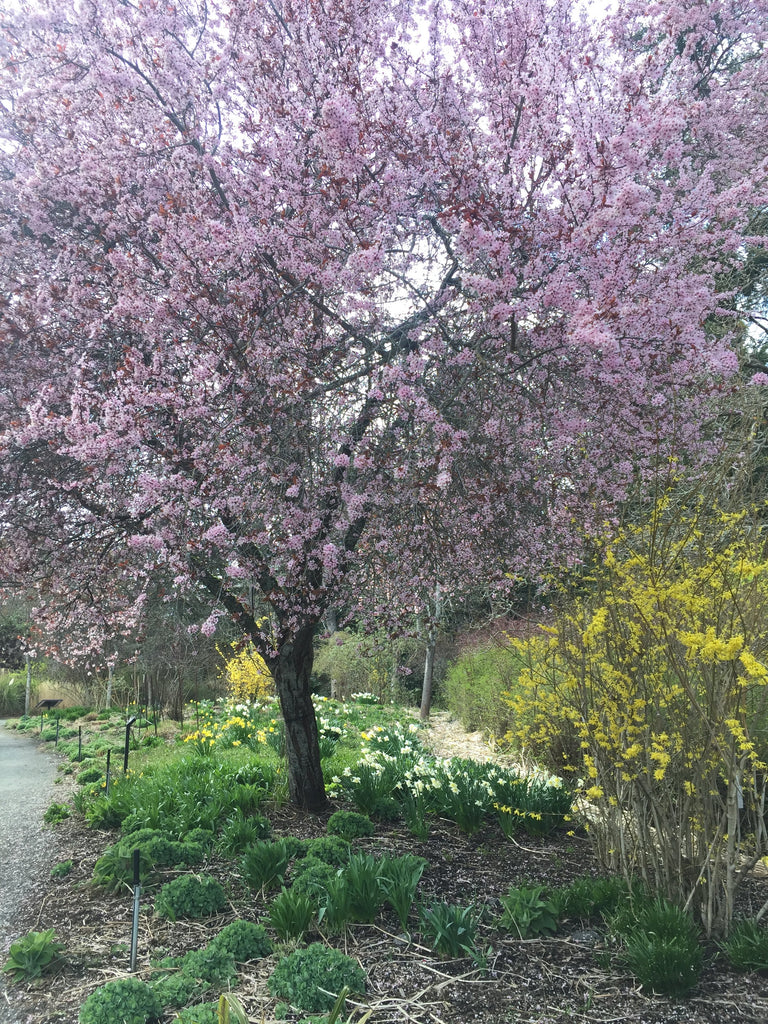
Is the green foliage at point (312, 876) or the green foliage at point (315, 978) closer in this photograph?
the green foliage at point (315, 978)

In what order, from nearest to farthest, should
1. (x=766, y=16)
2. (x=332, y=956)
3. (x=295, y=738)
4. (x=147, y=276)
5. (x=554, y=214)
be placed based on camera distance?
1. (x=332, y=956)
2. (x=554, y=214)
3. (x=147, y=276)
4. (x=766, y=16)
5. (x=295, y=738)

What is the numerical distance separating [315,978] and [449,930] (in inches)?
27.9

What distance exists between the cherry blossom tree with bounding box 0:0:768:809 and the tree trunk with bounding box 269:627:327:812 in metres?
0.89

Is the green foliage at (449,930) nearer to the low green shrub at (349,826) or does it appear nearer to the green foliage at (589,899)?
the green foliage at (589,899)

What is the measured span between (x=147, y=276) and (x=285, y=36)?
1741 mm

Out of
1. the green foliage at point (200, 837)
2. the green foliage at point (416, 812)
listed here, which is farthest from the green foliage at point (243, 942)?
the green foliage at point (416, 812)

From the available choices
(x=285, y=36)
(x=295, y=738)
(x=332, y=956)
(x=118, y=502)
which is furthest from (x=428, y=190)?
(x=295, y=738)

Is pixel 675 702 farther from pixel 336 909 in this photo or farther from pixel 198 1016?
pixel 198 1016

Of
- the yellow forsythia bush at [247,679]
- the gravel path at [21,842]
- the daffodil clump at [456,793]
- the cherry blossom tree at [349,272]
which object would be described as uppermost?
the cherry blossom tree at [349,272]

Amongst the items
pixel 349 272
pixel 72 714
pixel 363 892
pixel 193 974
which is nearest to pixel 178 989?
pixel 193 974

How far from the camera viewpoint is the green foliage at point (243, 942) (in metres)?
3.25

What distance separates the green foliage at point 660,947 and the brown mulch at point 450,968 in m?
0.07

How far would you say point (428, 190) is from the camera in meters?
3.81

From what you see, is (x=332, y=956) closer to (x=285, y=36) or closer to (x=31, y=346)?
(x=31, y=346)
